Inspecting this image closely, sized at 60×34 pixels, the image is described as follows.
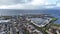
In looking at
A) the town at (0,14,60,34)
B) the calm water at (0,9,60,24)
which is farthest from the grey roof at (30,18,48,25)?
the calm water at (0,9,60,24)

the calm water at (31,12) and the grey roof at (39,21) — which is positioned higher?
the calm water at (31,12)

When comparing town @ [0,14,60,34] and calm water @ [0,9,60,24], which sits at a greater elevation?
calm water @ [0,9,60,24]

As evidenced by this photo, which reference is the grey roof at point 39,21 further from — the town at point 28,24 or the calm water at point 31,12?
the calm water at point 31,12

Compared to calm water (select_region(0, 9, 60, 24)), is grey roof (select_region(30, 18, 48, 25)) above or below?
below

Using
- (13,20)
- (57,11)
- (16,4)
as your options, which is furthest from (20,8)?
(57,11)

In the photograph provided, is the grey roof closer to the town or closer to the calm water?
the town

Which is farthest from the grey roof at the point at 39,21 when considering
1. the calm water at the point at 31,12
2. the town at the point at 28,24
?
the calm water at the point at 31,12

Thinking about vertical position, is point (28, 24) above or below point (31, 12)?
below

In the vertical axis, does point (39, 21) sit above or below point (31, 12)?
below
